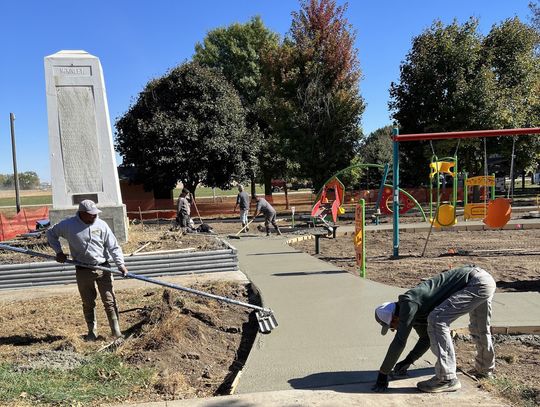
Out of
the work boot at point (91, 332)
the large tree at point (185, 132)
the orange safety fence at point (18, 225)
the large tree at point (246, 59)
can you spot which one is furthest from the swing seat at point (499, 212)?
the large tree at point (246, 59)

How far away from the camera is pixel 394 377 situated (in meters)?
4.11

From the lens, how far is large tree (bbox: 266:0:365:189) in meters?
24.0

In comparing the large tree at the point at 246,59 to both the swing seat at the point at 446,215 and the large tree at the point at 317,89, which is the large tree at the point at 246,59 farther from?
the swing seat at the point at 446,215

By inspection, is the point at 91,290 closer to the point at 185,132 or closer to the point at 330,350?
the point at 330,350

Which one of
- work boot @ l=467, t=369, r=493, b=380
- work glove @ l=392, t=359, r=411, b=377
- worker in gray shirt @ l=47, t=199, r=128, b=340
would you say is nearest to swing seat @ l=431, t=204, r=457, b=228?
work boot @ l=467, t=369, r=493, b=380

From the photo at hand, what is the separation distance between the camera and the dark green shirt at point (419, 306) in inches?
146

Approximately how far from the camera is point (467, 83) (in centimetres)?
2245

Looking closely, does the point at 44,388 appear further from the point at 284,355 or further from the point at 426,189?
the point at 426,189

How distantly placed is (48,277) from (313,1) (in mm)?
20645

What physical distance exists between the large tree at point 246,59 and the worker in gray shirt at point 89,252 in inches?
1006

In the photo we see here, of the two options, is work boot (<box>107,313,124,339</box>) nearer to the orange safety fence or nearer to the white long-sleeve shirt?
the white long-sleeve shirt

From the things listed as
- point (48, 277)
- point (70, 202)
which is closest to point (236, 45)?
point (70, 202)

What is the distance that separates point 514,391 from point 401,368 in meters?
0.91

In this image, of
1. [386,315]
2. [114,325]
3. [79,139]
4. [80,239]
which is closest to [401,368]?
[386,315]
